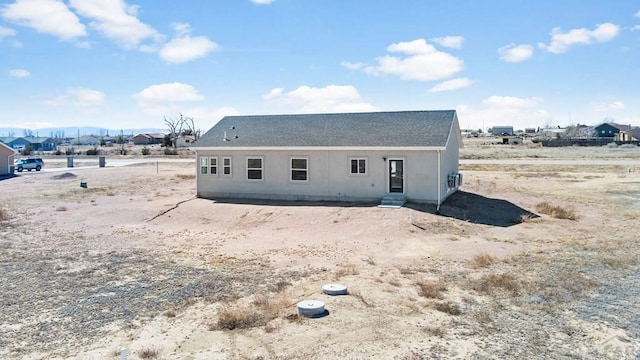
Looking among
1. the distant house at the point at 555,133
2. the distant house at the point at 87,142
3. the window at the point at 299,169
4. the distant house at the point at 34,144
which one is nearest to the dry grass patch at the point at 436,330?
the window at the point at 299,169

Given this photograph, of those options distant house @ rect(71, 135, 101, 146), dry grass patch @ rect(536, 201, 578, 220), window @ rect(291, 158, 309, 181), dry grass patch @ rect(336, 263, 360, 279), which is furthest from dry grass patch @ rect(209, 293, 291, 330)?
distant house @ rect(71, 135, 101, 146)

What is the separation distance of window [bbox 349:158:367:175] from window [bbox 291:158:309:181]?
225 centimetres

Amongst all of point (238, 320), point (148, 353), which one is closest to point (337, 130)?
point (238, 320)

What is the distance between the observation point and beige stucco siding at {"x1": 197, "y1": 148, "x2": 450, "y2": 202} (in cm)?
2131

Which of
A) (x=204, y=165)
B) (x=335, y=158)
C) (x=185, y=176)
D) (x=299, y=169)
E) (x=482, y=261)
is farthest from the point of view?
(x=185, y=176)

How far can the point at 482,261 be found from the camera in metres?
13.0

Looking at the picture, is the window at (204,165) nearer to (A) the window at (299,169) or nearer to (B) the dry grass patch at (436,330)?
(A) the window at (299,169)

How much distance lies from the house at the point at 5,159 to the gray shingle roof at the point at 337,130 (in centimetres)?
2614

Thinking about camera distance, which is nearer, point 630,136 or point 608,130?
point 630,136

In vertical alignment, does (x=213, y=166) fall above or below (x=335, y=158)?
below

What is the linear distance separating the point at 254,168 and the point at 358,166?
5537 mm

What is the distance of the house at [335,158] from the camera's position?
21391 mm

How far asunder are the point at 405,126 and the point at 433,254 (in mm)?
9989

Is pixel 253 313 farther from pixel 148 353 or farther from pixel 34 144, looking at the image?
pixel 34 144
